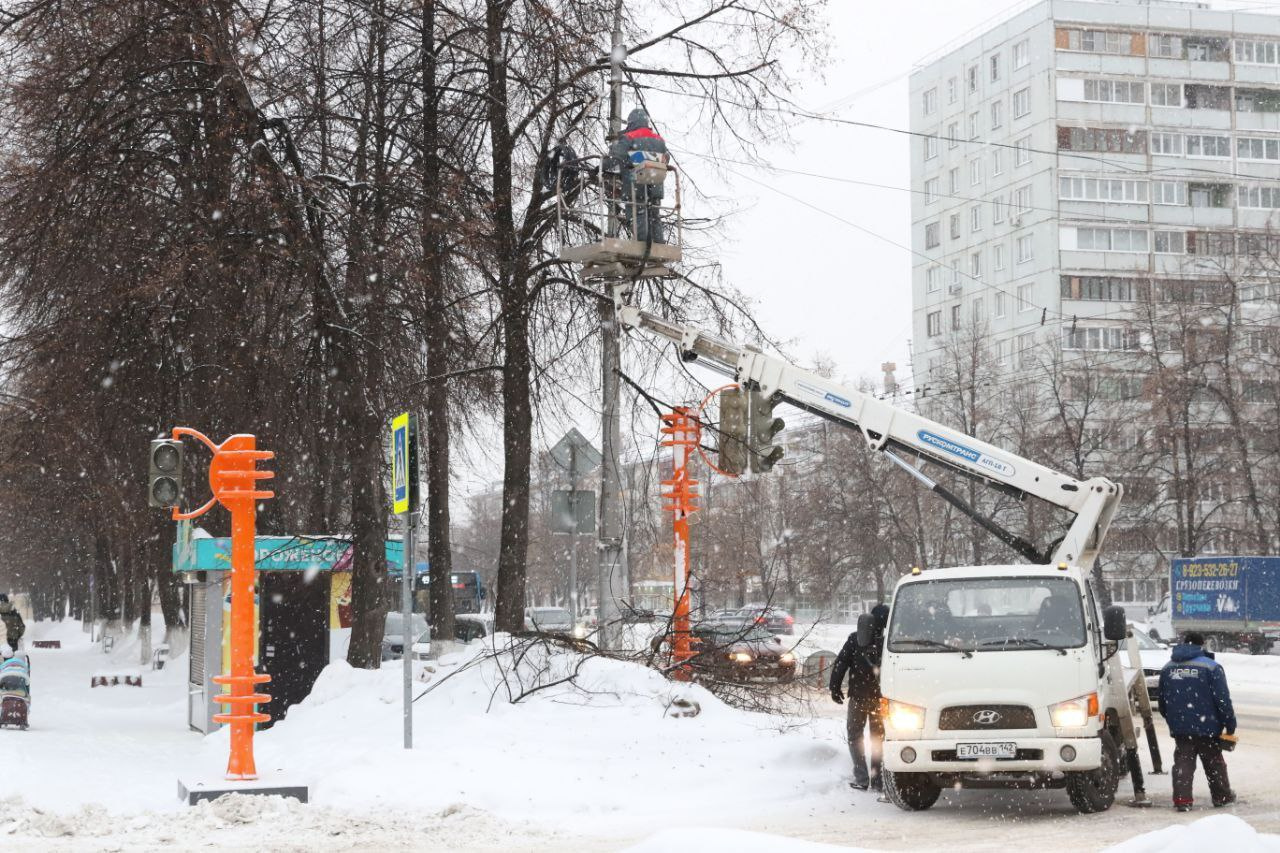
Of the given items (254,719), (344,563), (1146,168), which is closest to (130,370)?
(344,563)

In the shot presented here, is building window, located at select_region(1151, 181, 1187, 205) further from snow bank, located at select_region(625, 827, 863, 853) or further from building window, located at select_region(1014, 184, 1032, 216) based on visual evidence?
snow bank, located at select_region(625, 827, 863, 853)

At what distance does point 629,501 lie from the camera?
62.4 ft

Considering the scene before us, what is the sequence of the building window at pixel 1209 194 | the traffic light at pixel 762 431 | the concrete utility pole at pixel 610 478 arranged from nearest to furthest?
the traffic light at pixel 762 431 → the concrete utility pole at pixel 610 478 → the building window at pixel 1209 194

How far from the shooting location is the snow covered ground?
10.6m

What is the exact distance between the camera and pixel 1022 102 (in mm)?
76875

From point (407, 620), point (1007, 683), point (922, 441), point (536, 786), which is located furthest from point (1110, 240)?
point (536, 786)

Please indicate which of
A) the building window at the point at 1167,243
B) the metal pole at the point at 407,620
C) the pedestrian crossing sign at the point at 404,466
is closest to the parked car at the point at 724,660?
the metal pole at the point at 407,620

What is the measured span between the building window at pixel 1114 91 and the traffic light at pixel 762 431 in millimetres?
64159

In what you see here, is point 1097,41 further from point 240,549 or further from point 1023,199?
point 240,549

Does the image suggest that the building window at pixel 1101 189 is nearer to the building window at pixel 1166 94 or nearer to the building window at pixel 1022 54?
the building window at pixel 1166 94

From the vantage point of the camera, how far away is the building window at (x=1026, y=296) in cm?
7588

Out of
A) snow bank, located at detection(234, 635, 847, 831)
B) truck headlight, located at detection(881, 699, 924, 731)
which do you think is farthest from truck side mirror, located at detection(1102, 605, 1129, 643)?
snow bank, located at detection(234, 635, 847, 831)

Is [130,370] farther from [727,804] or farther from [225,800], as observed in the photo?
[727,804]

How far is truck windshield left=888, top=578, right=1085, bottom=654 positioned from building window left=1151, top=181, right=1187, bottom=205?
224 ft
